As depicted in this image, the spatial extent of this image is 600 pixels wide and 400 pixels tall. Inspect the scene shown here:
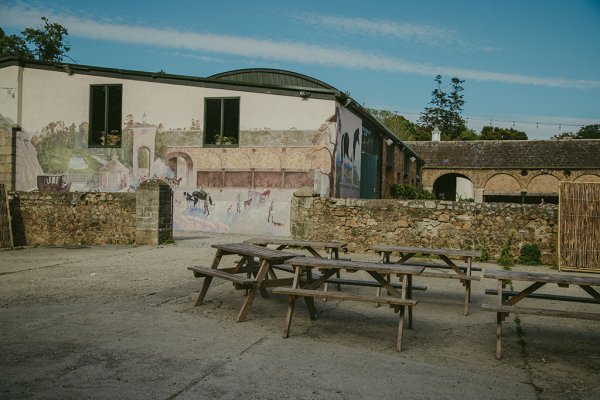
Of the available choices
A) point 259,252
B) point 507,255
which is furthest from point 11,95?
point 507,255

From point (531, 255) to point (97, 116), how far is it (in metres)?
13.8

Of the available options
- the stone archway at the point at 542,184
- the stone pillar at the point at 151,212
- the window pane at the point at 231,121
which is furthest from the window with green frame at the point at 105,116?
the stone archway at the point at 542,184

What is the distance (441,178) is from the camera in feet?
139

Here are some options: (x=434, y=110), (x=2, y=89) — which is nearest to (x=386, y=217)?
(x=2, y=89)

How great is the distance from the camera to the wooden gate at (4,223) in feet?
39.4

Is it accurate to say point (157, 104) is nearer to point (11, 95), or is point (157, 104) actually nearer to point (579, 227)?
point (11, 95)

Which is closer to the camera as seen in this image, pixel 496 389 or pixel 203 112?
pixel 496 389

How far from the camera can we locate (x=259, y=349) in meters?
4.24

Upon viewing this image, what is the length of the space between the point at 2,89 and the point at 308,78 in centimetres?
1130

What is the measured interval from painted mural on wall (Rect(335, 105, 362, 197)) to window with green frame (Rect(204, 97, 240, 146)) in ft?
10.7

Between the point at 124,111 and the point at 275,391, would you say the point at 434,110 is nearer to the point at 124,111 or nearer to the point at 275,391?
the point at 124,111

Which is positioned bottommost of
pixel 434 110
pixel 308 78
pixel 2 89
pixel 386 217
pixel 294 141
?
pixel 386 217

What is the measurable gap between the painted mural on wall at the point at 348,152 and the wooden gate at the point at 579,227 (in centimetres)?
686

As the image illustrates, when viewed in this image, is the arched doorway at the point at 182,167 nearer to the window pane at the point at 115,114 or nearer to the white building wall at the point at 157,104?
the white building wall at the point at 157,104
